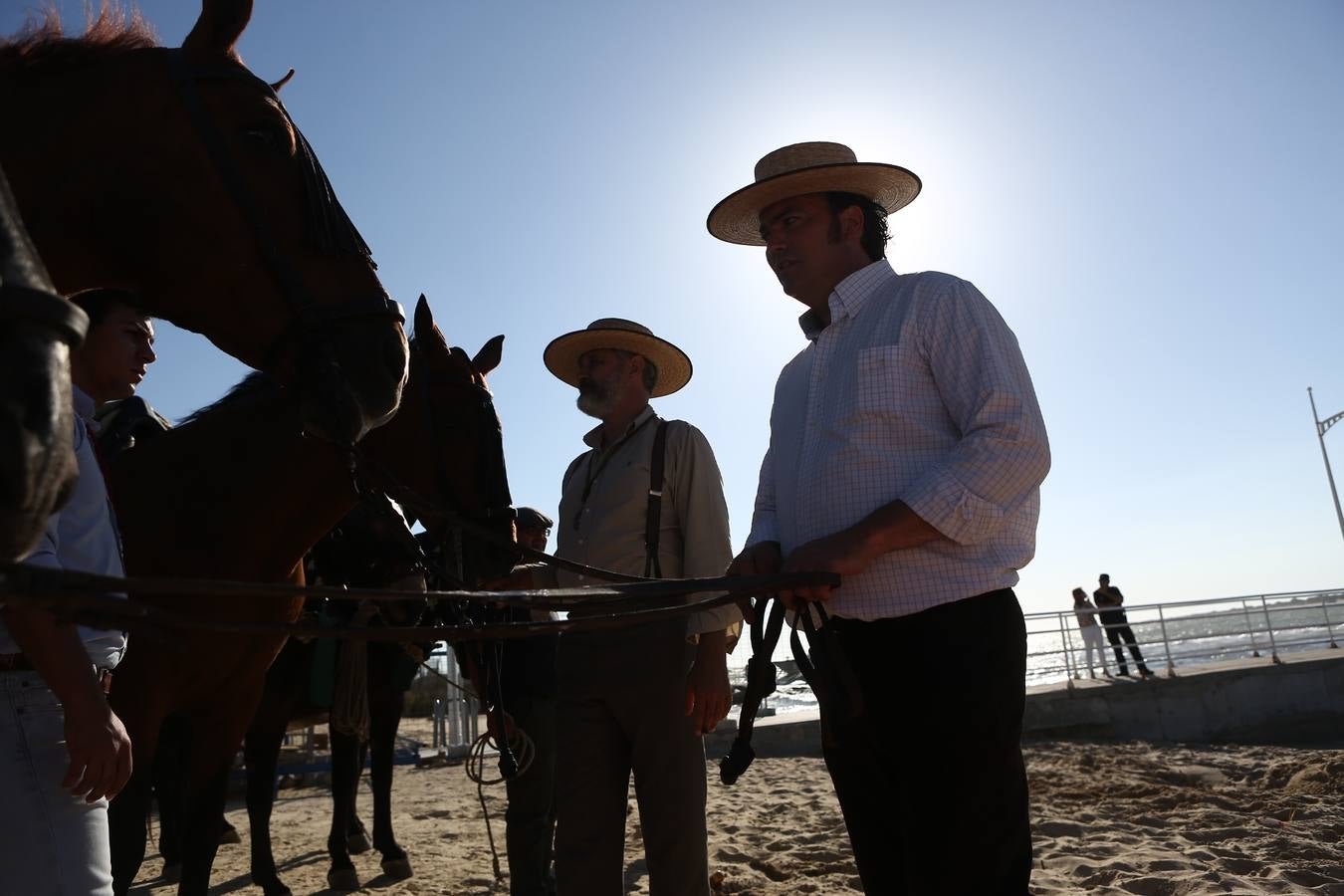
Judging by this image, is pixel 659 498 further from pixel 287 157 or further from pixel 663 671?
pixel 287 157

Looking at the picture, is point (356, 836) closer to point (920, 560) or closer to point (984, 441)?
point (920, 560)

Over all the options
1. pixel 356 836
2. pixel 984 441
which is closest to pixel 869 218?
pixel 984 441

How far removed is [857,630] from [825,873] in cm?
333

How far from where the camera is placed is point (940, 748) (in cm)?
177

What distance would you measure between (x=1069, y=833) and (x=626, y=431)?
13.2ft

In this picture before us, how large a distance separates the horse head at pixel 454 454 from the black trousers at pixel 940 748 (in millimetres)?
2021

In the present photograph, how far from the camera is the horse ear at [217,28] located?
1.97 meters

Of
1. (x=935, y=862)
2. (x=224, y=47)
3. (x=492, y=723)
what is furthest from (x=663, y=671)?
(x=224, y=47)

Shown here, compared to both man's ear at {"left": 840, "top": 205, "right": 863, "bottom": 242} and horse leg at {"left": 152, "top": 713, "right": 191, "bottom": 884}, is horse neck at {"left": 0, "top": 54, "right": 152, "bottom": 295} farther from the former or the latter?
horse leg at {"left": 152, "top": 713, "right": 191, "bottom": 884}

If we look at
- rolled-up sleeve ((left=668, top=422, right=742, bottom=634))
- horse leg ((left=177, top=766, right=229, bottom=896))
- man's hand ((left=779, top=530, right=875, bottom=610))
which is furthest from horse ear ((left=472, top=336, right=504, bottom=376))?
man's hand ((left=779, top=530, right=875, bottom=610))

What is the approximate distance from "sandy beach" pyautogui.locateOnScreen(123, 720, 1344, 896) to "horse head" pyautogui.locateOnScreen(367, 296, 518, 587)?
7.57 feet

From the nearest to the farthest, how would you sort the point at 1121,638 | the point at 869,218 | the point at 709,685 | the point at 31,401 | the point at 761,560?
the point at 31,401 → the point at 761,560 → the point at 869,218 → the point at 709,685 → the point at 1121,638

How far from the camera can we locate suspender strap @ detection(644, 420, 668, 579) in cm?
322

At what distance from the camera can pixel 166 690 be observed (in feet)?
9.77
